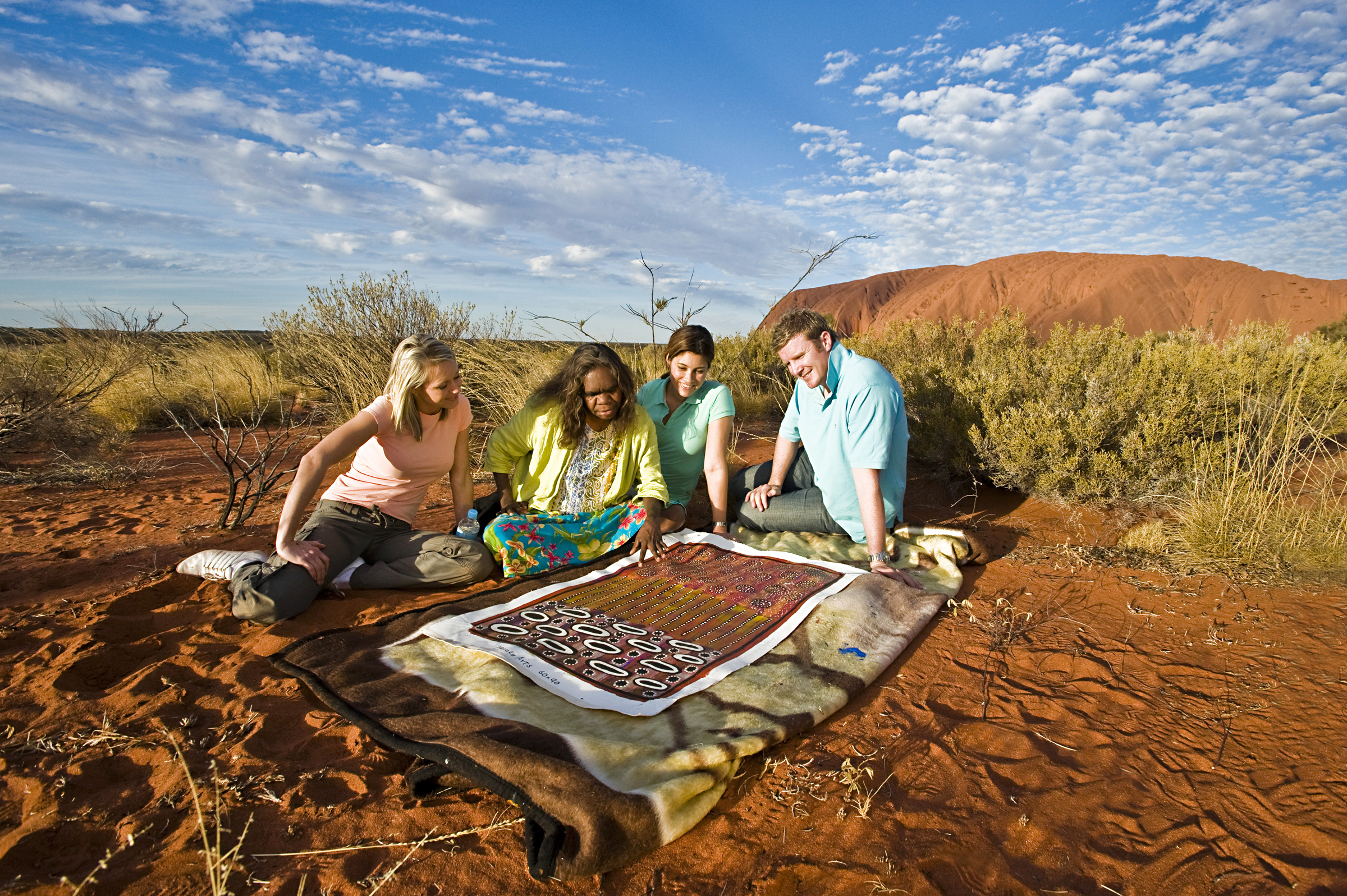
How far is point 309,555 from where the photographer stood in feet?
8.77

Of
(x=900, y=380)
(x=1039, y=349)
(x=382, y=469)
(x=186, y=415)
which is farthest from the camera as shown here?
(x=186, y=415)

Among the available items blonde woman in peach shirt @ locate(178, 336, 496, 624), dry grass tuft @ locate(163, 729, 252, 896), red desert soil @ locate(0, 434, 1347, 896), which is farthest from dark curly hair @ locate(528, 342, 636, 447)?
dry grass tuft @ locate(163, 729, 252, 896)

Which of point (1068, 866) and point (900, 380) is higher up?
point (900, 380)

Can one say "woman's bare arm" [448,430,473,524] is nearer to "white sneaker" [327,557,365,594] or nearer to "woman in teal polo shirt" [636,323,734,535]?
"white sneaker" [327,557,365,594]

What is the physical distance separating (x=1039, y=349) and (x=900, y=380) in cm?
107

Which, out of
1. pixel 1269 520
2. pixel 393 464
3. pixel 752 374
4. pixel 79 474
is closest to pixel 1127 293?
pixel 752 374

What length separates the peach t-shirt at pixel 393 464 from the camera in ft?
9.69

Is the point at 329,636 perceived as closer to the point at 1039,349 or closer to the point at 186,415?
the point at 1039,349

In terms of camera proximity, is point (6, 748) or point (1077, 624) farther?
point (1077, 624)

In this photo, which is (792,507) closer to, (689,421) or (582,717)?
(689,421)

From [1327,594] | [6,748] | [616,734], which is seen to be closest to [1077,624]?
[1327,594]

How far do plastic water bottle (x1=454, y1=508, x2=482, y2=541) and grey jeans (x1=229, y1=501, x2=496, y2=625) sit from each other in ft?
0.34

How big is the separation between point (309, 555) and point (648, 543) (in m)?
1.52

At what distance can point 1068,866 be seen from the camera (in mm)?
1400
